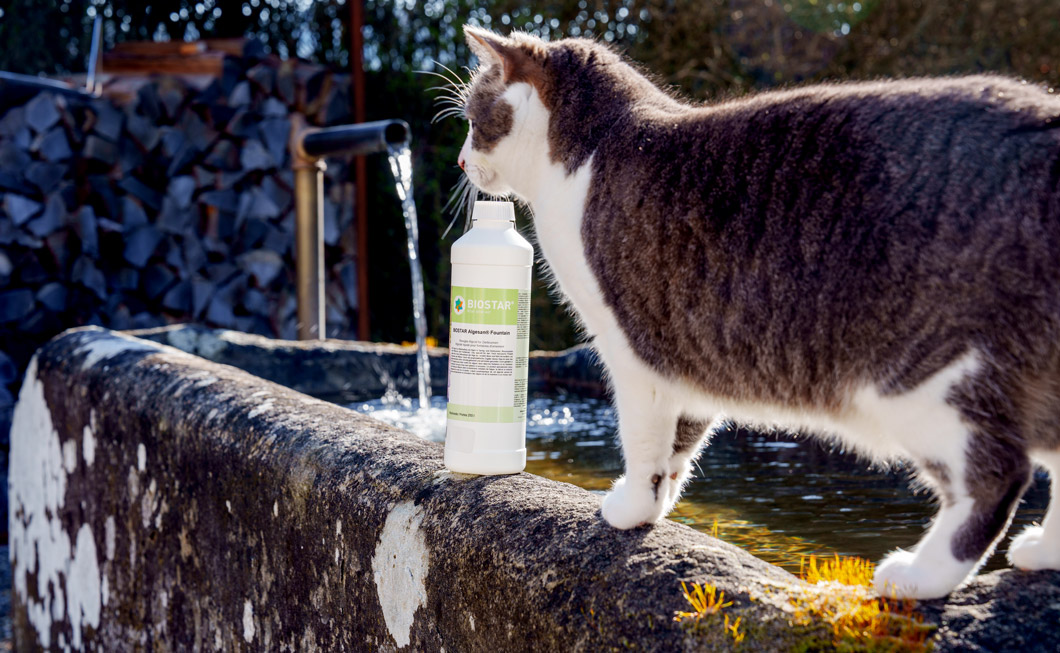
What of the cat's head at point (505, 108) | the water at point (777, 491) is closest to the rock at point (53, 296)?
the water at point (777, 491)

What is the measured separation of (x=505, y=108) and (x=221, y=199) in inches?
196

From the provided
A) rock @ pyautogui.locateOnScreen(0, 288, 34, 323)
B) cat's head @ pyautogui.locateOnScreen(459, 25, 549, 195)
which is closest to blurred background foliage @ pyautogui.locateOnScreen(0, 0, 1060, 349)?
rock @ pyautogui.locateOnScreen(0, 288, 34, 323)

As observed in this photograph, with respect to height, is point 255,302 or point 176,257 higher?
point 176,257

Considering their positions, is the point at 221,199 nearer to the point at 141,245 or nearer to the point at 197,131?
the point at 197,131

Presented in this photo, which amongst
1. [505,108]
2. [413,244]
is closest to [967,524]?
[505,108]

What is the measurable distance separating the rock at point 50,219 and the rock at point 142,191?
41 centimetres

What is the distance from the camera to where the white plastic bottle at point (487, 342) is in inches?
56.2

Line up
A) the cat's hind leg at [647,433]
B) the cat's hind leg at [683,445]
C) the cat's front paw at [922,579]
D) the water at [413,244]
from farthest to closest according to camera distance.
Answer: the water at [413,244], the cat's hind leg at [683,445], the cat's hind leg at [647,433], the cat's front paw at [922,579]

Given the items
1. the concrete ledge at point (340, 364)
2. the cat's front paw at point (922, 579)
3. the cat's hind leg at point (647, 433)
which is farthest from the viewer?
the concrete ledge at point (340, 364)

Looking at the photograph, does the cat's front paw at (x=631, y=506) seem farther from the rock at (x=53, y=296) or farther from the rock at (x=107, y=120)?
the rock at (x=107, y=120)

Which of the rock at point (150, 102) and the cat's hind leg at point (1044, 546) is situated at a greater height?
the rock at point (150, 102)

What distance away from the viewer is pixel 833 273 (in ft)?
3.50

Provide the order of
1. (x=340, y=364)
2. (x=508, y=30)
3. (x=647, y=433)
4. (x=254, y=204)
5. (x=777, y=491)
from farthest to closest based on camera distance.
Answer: (x=508, y=30) → (x=254, y=204) → (x=340, y=364) → (x=777, y=491) → (x=647, y=433)

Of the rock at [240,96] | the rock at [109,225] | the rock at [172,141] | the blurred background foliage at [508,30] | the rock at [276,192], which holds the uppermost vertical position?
the blurred background foliage at [508,30]
